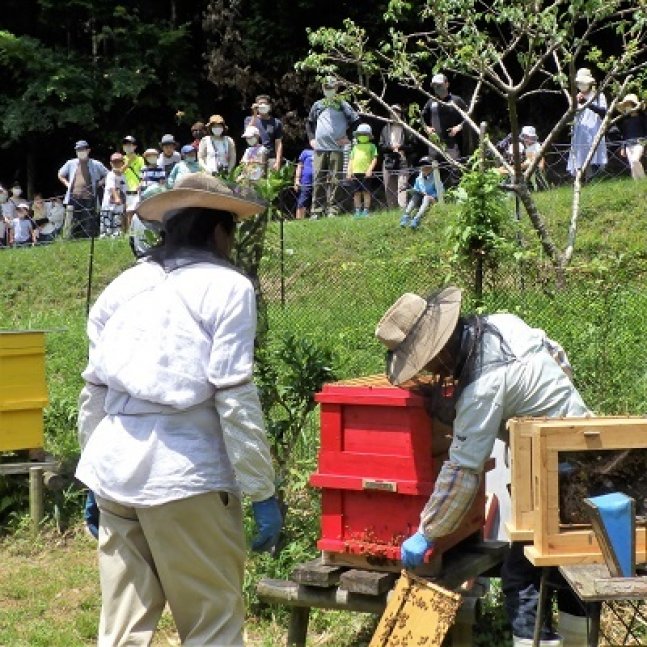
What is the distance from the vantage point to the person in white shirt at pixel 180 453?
361cm

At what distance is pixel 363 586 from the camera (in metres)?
4.59

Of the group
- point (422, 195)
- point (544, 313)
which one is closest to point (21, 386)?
point (544, 313)

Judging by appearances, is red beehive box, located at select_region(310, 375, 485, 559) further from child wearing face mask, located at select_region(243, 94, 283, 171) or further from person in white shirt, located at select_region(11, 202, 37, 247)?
person in white shirt, located at select_region(11, 202, 37, 247)

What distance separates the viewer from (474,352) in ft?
13.9

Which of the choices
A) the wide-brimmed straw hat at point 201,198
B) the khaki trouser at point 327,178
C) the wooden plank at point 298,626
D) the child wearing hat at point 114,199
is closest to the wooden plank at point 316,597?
the wooden plank at point 298,626

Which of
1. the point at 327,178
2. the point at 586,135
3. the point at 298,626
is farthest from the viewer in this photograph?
the point at 327,178

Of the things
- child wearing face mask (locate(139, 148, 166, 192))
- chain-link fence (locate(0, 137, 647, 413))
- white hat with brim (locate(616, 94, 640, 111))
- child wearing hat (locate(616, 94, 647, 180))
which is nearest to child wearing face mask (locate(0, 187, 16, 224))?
child wearing face mask (locate(139, 148, 166, 192))

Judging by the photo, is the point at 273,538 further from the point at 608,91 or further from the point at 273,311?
the point at 608,91

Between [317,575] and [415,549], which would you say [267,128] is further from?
[415,549]

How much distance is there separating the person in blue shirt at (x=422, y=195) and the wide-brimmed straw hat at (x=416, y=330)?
31.7 feet

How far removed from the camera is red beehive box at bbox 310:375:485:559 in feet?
14.8

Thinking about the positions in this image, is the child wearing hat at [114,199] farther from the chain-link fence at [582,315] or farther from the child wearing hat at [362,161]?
the chain-link fence at [582,315]

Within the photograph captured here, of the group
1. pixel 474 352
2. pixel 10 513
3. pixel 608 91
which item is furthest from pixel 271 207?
pixel 608 91

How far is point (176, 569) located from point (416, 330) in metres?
1.29
